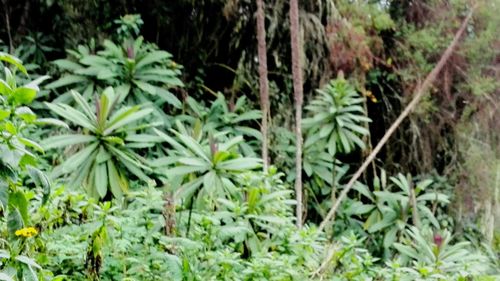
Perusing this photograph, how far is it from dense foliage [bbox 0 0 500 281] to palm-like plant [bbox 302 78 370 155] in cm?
1

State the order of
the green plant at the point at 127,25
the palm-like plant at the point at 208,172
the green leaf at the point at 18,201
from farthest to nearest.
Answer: the green plant at the point at 127,25, the palm-like plant at the point at 208,172, the green leaf at the point at 18,201

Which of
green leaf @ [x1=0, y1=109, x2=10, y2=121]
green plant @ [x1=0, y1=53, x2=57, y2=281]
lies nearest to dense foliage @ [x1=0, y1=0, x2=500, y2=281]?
green plant @ [x1=0, y1=53, x2=57, y2=281]

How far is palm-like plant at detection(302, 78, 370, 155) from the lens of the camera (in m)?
4.57

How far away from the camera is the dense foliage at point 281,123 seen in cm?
311

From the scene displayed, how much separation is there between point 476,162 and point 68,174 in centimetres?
317

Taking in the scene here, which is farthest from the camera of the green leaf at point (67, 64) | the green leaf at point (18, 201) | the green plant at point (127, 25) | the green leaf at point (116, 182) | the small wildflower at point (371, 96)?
the small wildflower at point (371, 96)

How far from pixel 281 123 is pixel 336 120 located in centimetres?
70

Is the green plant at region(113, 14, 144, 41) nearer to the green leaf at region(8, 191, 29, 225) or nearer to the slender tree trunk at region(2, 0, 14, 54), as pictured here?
the slender tree trunk at region(2, 0, 14, 54)

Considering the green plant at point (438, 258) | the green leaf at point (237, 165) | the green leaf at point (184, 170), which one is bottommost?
the green plant at point (438, 258)

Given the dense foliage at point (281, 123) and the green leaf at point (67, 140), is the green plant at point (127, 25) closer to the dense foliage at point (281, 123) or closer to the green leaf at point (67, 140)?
the dense foliage at point (281, 123)

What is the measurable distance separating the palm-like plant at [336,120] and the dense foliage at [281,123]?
0.04ft

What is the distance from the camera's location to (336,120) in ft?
15.0

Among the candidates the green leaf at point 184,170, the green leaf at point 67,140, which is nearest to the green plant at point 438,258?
the green leaf at point 184,170

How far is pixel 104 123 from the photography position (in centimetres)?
320
